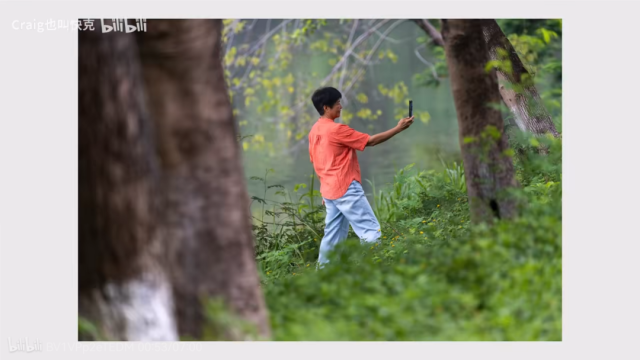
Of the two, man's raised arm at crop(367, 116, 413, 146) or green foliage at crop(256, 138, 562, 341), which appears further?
man's raised arm at crop(367, 116, 413, 146)

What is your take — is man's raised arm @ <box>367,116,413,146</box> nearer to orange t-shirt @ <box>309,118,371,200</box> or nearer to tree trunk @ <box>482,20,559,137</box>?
orange t-shirt @ <box>309,118,371,200</box>

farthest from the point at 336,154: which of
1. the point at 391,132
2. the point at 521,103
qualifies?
the point at 521,103

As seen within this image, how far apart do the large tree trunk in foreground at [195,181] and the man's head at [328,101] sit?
2124 mm

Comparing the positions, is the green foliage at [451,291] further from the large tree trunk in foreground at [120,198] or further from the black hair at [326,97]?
the black hair at [326,97]

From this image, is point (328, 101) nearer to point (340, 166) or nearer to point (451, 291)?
point (340, 166)

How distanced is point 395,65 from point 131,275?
1055cm

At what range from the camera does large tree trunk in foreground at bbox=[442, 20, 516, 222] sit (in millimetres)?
5227

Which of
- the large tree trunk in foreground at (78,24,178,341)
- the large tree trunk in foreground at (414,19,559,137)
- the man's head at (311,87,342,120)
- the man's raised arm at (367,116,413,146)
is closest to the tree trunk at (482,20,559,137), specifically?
the large tree trunk in foreground at (414,19,559,137)

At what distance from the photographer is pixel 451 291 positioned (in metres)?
4.50

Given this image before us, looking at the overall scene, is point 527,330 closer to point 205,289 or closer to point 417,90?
point 205,289

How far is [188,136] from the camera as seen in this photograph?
13.8 ft

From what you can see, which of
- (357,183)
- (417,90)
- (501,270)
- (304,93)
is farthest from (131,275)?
(417,90)

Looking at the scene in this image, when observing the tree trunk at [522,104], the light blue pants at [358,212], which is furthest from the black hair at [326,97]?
the tree trunk at [522,104]

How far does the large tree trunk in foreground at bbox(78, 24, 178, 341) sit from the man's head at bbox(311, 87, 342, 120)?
233cm
